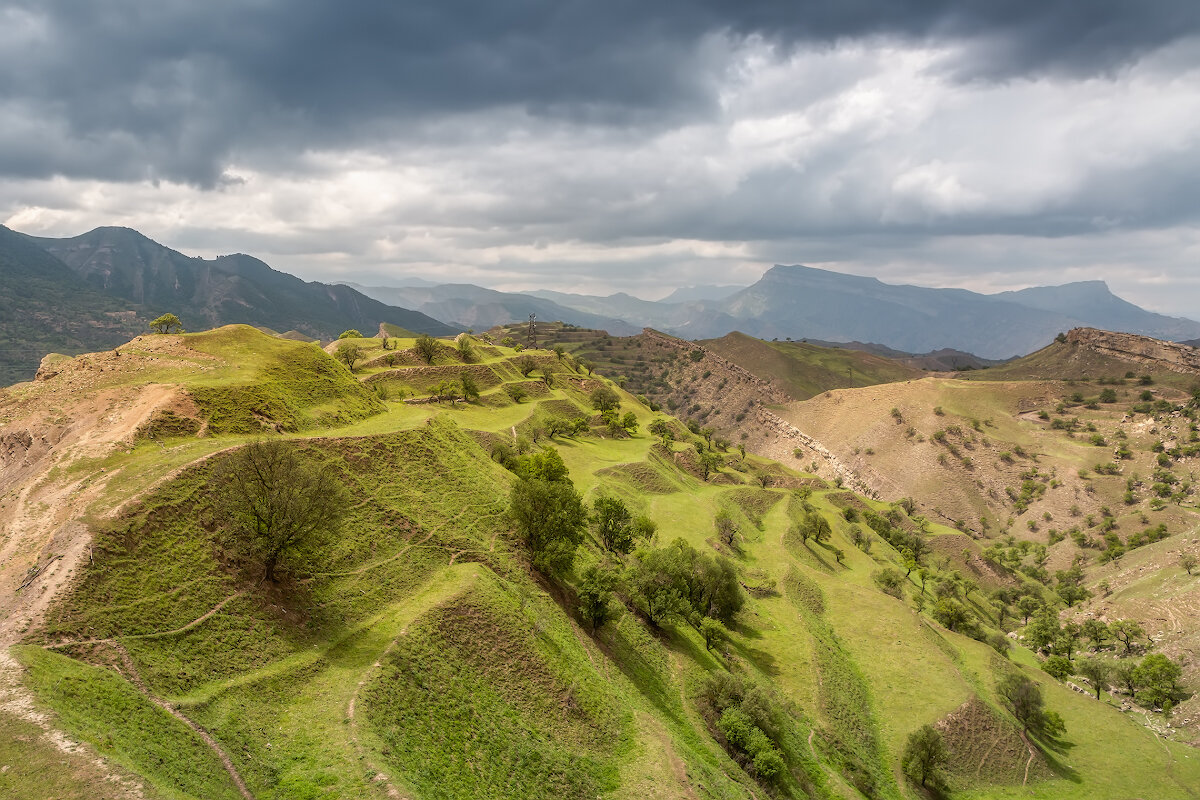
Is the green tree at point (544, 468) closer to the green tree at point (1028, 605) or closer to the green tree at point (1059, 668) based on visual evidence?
the green tree at point (1059, 668)

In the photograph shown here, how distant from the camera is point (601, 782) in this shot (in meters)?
30.5

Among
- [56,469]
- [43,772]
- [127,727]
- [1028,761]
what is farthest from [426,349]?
[1028,761]

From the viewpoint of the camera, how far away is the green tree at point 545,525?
46062mm

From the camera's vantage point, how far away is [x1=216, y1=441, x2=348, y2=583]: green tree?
102ft

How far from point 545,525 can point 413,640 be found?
55.5 ft

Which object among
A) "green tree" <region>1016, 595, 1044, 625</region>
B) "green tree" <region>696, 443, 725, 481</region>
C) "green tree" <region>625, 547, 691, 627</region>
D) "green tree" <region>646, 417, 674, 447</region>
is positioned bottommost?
"green tree" <region>1016, 595, 1044, 625</region>

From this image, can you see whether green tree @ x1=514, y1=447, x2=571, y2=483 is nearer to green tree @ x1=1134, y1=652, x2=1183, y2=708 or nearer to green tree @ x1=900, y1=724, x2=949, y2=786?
green tree @ x1=900, y1=724, x2=949, y2=786

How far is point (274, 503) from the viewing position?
31.1 metres

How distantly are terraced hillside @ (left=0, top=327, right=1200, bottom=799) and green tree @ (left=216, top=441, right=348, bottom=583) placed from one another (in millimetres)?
888

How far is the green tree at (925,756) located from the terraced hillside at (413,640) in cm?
157

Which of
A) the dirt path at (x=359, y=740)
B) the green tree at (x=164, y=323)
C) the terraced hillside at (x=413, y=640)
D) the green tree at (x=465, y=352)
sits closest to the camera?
the dirt path at (x=359, y=740)

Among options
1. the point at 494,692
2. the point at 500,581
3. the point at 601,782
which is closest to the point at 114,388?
the point at 500,581

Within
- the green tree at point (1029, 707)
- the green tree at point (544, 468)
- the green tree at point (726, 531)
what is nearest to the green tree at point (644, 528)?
the green tree at point (544, 468)

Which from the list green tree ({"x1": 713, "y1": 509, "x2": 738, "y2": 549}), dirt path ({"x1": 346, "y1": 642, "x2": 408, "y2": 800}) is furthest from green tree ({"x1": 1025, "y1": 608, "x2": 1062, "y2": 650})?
dirt path ({"x1": 346, "y1": 642, "x2": 408, "y2": 800})
